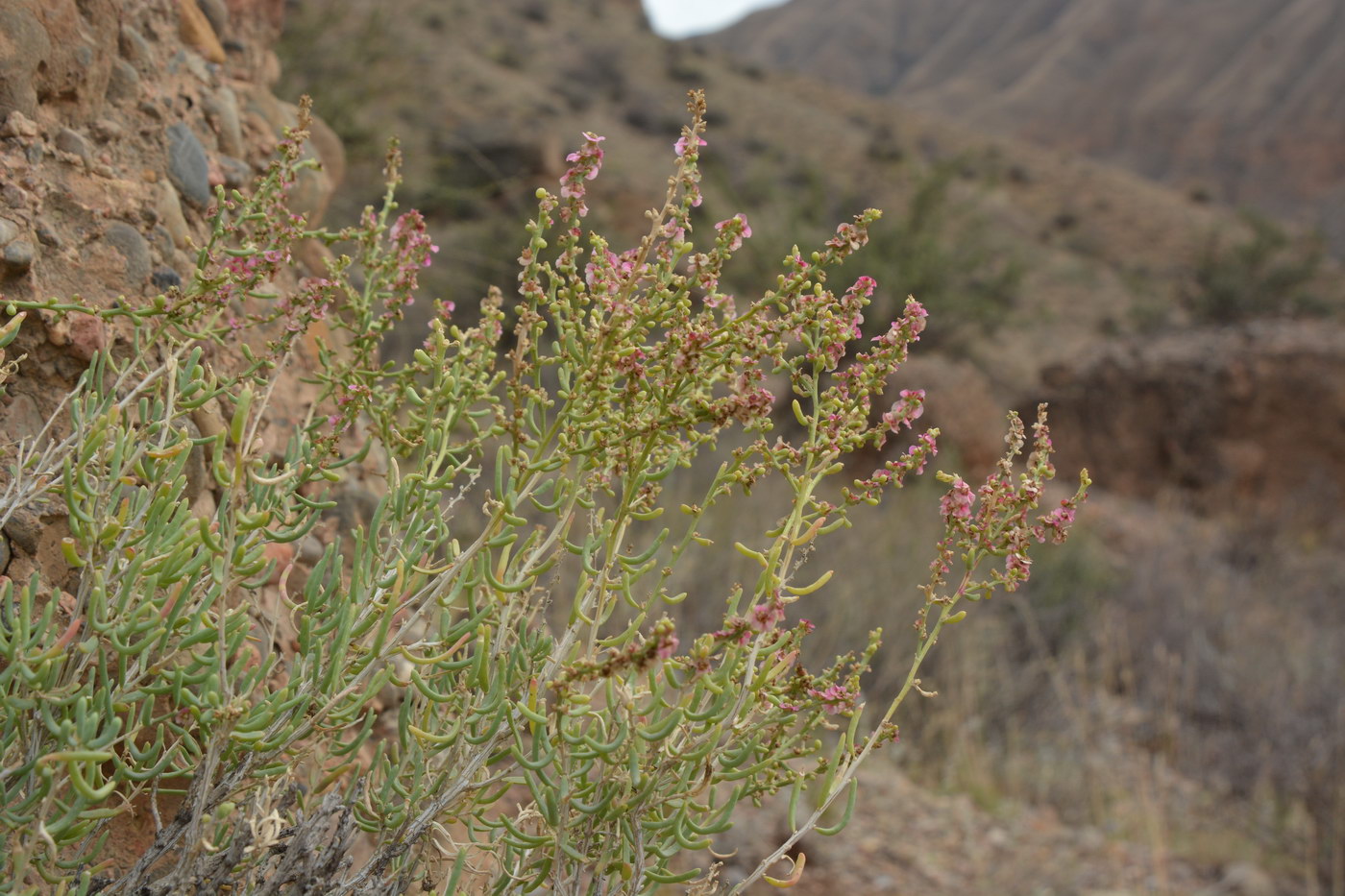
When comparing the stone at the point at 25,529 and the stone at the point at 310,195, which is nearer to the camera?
the stone at the point at 25,529

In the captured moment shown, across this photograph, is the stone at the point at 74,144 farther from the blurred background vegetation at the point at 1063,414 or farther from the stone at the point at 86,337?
the blurred background vegetation at the point at 1063,414

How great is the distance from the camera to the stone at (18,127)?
2070 mm

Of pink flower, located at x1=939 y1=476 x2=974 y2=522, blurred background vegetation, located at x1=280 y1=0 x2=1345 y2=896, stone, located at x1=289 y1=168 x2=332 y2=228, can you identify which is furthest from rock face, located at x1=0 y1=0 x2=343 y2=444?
blurred background vegetation, located at x1=280 y1=0 x2=1345 y2=896

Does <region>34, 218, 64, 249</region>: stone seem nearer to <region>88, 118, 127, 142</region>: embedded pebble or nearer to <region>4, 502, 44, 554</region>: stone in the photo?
<region>88, 118, 127, 142</region>: embedded pebble

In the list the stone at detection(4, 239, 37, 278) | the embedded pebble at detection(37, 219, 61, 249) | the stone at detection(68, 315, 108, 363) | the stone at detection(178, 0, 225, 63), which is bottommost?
the stone at detection(68, 315, 108, 363)

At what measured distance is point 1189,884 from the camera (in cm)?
486

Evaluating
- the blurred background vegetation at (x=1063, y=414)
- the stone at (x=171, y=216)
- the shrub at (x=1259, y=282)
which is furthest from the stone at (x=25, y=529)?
the shrub at (x=1259, y=282)

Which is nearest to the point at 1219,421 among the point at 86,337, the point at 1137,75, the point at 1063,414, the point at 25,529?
the point at 1063,414

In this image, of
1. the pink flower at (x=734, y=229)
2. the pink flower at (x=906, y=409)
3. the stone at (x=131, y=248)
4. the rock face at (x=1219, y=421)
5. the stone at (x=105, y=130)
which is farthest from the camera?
the rock face at (x=1219, y=421)

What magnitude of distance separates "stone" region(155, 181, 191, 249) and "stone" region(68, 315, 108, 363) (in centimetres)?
43

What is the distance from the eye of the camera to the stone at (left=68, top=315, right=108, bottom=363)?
1.95 meters

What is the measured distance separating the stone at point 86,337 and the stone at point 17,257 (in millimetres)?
122

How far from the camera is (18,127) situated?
2.09 meters

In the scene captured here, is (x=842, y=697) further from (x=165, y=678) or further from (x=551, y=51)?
(x=551, y=51)
